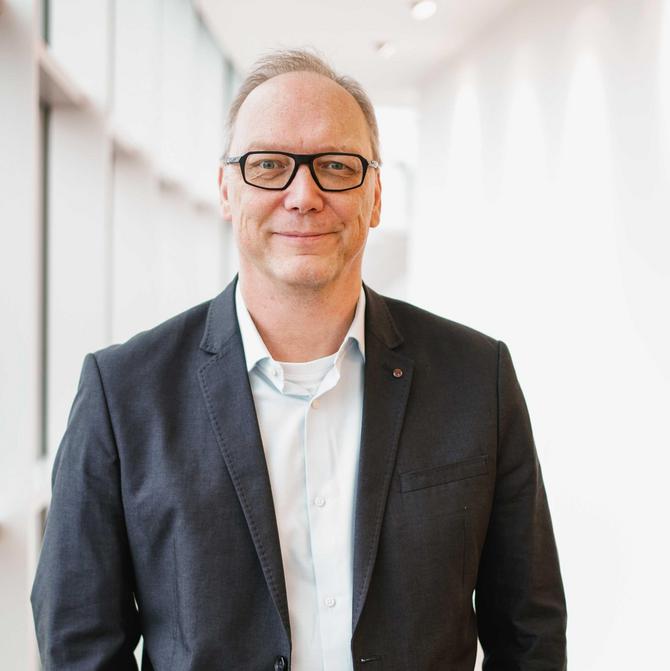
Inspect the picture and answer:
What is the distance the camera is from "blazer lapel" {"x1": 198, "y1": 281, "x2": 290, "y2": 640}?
1.30 m

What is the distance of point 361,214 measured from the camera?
145 cm

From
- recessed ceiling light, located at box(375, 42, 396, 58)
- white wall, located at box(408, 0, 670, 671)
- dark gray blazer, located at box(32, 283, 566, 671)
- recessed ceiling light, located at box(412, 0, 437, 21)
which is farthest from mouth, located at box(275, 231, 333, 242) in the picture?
recessed ceiling light, located at box(375, 42, 396, 58)

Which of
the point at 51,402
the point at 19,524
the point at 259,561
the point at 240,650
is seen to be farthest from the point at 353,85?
the point at 51,402

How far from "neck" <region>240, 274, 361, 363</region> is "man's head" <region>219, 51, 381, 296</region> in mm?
27

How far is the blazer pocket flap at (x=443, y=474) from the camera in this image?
1380 mm

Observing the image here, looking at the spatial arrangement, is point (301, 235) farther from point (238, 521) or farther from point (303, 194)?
point (238, 521)

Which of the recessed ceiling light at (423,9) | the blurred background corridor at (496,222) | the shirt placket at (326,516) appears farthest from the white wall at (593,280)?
the shirt placket at (326,516)

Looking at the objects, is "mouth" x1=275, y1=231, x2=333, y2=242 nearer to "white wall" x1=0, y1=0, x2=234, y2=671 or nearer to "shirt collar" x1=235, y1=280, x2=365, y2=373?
"shirt collar" x1=235, y1=280, x2=365, y2=373

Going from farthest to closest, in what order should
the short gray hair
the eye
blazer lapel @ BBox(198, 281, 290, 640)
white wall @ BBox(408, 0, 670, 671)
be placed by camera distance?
1. white wall @ BBox(408, 0, 670, 671)
2. the short gray hair
3. the eye
4. blazer lapel @ BBox(198, 281, 290, 640)

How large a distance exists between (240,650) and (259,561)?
0.51 feet

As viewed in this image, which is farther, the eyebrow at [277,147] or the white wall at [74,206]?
the white wall at [74,206]

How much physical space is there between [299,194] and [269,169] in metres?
0.08

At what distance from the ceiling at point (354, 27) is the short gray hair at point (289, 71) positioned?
2.94 meters

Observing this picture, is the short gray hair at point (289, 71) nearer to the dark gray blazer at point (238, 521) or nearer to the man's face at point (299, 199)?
the man's face at point (299, 199)
